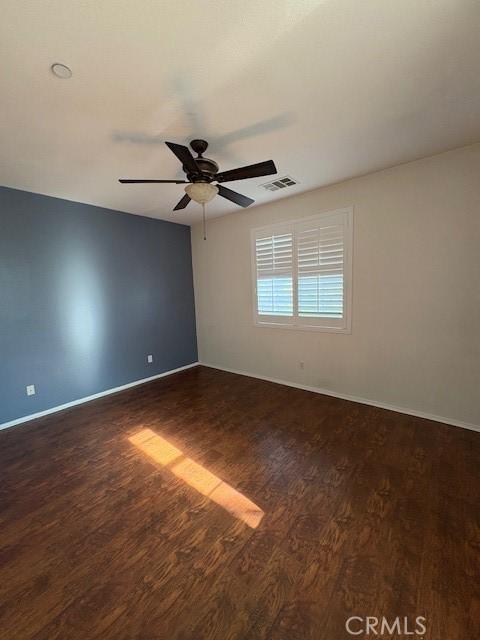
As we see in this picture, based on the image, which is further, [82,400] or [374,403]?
[82,400]

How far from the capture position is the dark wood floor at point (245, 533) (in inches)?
48.4

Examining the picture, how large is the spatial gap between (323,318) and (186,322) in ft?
8.66

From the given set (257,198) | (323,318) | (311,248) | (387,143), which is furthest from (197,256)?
(387,143)

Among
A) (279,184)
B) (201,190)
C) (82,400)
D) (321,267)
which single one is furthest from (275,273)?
(82,400)

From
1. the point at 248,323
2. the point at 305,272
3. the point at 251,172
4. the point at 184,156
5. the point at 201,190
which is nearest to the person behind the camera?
the point at 184,156

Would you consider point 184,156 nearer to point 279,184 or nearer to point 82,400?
point 279,184

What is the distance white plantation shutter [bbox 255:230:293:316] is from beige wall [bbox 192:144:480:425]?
1.04ft

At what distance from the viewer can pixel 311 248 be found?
3568 millimetres

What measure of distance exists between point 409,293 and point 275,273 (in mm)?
1738

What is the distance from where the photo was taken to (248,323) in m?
4.41

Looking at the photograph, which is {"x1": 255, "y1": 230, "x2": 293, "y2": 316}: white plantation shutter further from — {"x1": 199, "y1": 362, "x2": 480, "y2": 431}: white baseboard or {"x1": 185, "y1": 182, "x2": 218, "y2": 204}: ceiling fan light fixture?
{"x1": 185, "y1": 182, "x2": 218, "y2": 204}: ceiling fan light fixture

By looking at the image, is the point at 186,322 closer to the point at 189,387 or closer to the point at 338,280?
the point at 189,387

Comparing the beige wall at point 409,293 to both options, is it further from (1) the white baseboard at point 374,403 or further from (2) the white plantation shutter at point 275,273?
(2) the white plantation shutter at point 275,273

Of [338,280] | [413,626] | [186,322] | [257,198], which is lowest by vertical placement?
[413,626]
